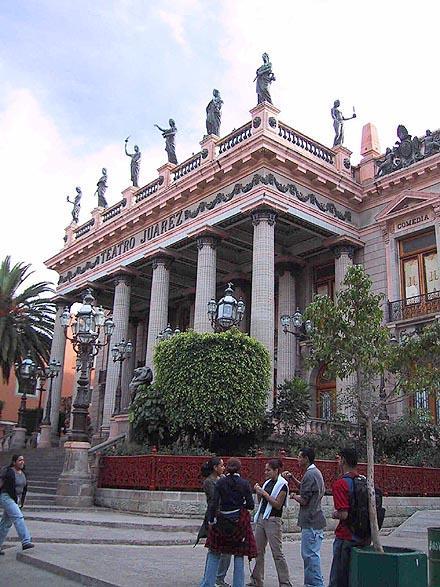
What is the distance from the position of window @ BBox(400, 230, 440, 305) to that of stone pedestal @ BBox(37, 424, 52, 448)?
17.7m

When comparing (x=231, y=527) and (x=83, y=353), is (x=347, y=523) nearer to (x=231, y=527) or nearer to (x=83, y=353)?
(x=231, y=527)

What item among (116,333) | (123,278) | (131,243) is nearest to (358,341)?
(116,333)

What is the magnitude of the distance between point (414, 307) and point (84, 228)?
1883cm

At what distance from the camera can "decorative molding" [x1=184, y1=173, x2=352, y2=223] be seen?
884 inches

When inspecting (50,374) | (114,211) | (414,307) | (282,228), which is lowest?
(50,374)

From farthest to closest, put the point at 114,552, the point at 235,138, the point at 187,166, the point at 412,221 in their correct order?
1. the point at 187,166
2. the point at 235,138
3. the point at 412,221
4. the point at 114,552

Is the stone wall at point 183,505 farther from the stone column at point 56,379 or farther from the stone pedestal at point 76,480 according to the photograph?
the stone column at point 56,379

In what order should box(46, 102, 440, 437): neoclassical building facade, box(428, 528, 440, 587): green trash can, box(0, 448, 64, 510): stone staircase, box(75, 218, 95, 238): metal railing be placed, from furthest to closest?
box(75, 218, 95, 238): metal railing → box(46, 102, 440, 437): neoclassical building facade → box(0, 448, 64, 510): stone staircase → box(428, 528, 440, 587): green trash can

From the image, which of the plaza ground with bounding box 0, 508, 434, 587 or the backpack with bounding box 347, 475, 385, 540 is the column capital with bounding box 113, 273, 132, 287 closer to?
the plaza ground with bounding box 0, 508, 434, 587

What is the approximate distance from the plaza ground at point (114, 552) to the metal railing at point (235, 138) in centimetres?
1414

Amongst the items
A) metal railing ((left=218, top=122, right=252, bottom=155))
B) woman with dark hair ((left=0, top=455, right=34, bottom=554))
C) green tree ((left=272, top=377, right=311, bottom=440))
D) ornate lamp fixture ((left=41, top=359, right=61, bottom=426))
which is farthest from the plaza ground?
ornate lamp fixture ((left=41, top=359, right=61, bottom=426))

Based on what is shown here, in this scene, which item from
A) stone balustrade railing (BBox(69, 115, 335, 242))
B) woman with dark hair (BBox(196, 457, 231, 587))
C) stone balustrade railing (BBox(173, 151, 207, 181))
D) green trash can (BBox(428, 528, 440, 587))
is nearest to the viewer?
green trash can (BBox(428, 528, 440, 587))

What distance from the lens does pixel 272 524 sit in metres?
7.41

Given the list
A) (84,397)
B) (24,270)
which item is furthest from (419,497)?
(24,270)
